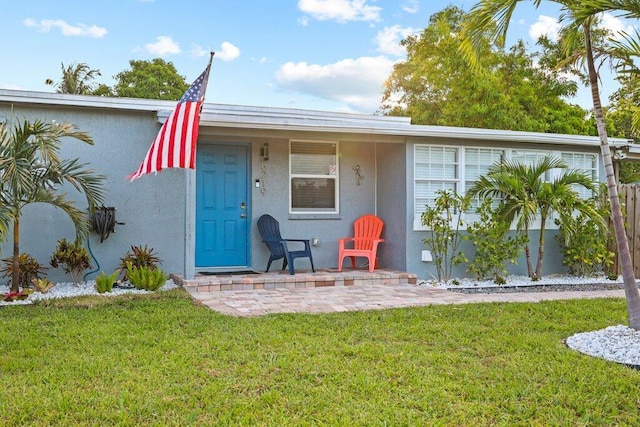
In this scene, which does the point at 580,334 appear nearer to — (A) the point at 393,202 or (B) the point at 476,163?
(A) the point at 393,202

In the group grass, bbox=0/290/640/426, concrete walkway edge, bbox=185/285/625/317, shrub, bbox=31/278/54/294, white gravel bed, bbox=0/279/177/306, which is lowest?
grass, bbox=0/290/640/426

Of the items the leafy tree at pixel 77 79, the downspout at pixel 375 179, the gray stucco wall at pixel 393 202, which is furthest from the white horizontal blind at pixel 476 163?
the leafy tree at pixel 77 79

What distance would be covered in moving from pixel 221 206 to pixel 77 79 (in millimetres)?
18250

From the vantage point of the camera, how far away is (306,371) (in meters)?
3.78

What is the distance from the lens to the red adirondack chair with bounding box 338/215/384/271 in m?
8.71

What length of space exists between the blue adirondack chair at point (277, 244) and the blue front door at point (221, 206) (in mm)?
385

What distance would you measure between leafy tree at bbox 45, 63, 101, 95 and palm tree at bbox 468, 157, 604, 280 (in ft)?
64.4

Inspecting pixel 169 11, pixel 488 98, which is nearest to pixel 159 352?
pixel 169 11

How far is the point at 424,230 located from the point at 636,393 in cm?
521

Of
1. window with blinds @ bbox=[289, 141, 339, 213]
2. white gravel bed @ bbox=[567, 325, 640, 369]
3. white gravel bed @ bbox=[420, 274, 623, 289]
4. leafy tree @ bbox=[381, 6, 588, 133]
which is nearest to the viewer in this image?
white gravel bed @ bbox=[567, 325, 640, 369]

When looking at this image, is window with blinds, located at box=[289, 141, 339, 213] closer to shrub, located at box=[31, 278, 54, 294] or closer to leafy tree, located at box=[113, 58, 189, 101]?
shrub, located at box=[31, 278, 54, 294]

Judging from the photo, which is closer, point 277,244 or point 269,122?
point 269,122

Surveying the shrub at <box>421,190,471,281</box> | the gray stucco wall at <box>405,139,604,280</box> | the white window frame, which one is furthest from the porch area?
the white window frame

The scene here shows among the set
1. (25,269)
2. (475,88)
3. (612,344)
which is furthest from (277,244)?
(475,88)
